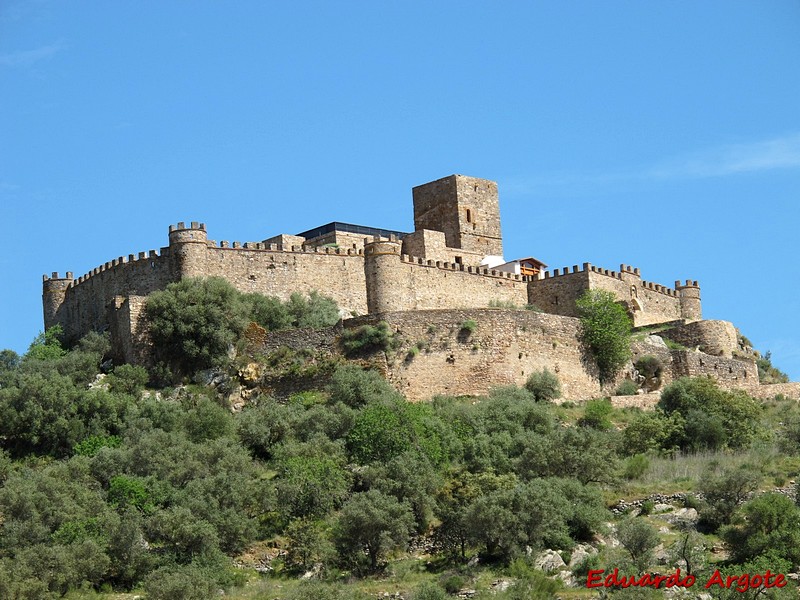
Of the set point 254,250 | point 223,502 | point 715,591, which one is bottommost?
point 715,591

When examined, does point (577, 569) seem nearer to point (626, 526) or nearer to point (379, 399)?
point (626, 526)

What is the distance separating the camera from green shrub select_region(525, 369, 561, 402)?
5553 cm

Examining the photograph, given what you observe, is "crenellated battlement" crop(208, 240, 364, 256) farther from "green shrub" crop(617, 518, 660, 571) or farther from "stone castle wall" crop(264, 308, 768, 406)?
"green shrub" crop(617, 518, 660, 571)

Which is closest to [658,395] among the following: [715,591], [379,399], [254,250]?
[379,399]

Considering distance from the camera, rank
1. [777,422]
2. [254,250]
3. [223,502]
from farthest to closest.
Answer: [254,250] → [777,422] → [223,502]

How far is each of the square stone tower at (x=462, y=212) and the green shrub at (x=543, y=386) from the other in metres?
14.0

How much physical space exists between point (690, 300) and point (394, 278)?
15220 mm

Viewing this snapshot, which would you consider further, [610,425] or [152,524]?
[610,425]

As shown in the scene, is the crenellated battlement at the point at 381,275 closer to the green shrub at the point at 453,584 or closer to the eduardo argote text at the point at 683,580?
the green shrub at the point at 453,584

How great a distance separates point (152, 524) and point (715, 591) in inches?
536

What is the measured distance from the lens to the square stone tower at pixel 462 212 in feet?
229

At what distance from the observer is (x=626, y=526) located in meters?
40.8

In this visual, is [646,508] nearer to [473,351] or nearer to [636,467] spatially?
[636,467]

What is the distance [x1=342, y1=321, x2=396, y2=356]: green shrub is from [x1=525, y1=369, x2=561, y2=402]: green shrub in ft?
14.8
